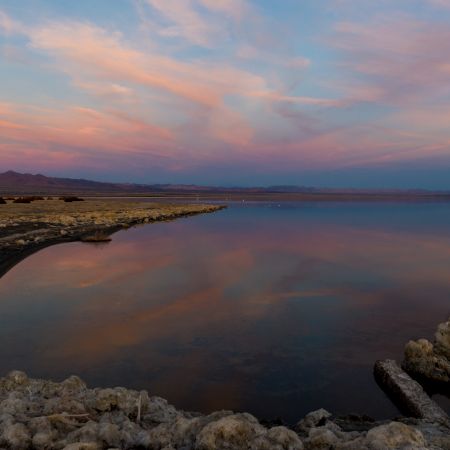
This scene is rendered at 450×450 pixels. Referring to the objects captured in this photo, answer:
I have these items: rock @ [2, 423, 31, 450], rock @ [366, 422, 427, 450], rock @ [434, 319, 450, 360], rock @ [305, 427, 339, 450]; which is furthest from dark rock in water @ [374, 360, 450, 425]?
rock @ [2, 423, 31, 450]

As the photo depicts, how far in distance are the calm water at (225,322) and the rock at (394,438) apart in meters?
2.93

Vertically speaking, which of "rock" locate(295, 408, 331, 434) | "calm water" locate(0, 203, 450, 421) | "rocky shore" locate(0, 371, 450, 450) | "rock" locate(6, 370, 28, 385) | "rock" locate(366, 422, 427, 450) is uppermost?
"rock" locate(366, 422, 427, 450)

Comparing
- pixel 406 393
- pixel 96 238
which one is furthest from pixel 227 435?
pixel 96 238

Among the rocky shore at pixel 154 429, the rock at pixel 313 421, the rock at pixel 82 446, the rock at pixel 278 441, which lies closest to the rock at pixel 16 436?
the rocky shore at pixel 154 429

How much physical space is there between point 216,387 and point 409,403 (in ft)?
11.7

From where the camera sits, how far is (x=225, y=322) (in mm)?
12578

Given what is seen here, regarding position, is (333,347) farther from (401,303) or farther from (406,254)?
(406,254)

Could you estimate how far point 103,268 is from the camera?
68.7ft

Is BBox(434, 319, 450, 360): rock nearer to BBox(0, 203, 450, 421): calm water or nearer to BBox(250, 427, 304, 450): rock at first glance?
BBox(0, 203, 450, 421): calm water

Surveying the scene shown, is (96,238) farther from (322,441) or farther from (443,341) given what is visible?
(322,441)

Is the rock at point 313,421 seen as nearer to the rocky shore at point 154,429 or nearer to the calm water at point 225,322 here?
the rocky shore at point 154,429

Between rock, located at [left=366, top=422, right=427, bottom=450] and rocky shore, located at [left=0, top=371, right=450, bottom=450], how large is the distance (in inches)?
0.4

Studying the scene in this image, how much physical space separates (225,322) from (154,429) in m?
7.17

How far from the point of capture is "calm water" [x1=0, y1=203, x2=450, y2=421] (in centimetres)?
864
